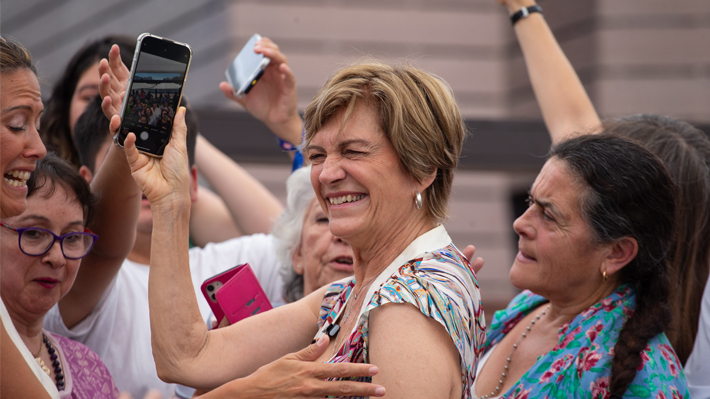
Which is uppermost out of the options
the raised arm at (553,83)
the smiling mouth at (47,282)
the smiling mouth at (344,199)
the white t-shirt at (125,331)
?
the raised arm at (553,83)

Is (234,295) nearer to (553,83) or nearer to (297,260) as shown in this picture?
(297,260)

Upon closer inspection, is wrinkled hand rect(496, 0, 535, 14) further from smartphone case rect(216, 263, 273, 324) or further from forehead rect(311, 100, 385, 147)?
smartphone case rect(216, 263, 273, 324)

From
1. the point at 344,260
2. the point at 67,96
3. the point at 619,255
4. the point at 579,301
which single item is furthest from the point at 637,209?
the point at 67,96

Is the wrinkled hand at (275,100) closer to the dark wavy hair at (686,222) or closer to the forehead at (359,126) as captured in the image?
the forehead at (359,126)

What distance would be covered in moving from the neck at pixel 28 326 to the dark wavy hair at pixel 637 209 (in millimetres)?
1856

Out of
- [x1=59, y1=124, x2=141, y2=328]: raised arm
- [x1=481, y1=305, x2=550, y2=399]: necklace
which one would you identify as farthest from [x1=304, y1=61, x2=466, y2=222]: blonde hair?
[x1=481, y1=305, x2=550, y2=399]: necklace

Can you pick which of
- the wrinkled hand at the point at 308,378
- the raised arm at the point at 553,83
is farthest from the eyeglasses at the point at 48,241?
the raised arm at the point at 553,83

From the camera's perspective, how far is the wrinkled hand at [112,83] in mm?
2033

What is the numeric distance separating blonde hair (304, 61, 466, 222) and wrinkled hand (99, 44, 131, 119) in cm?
62

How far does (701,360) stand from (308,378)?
1599 millimetres

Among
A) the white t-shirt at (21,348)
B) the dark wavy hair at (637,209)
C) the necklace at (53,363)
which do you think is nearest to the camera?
the white t-shirt at (21,348)

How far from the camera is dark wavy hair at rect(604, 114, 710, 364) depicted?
2.61m

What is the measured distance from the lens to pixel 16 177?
6.25 feet

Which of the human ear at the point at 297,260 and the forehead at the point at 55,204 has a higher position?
the forehead at the point at 55,204
